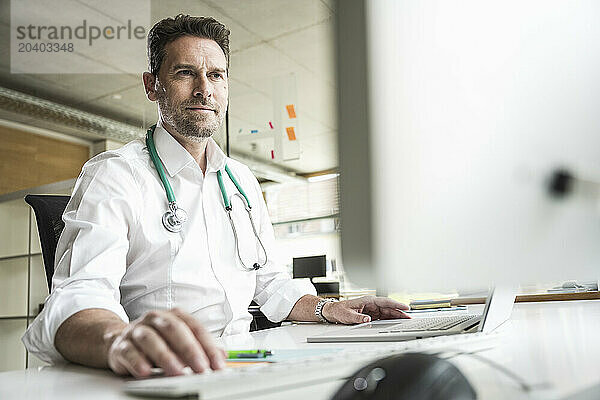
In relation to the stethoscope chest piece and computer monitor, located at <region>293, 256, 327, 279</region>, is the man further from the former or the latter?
computer monitor, located at <region>293, 256, 327, 279</region>

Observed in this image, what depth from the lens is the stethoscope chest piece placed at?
1.14m

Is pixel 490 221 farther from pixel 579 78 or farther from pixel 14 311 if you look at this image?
pixel 14 311

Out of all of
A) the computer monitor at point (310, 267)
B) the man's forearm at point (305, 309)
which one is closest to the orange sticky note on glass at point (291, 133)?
the computer monitor at point (310, 267)

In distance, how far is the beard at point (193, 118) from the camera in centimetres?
137

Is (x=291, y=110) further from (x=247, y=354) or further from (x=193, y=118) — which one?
(x=247, y=354)

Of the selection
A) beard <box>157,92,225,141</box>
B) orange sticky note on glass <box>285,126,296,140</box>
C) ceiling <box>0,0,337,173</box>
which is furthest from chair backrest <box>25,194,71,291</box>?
orange sticky note on glass <box>285,126,296,140</box>

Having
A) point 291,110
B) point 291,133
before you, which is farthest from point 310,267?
point 291,110

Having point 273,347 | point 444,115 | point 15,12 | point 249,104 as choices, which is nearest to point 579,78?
point 444,115

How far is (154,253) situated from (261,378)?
2.53 feet

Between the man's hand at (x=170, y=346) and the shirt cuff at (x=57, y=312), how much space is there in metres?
0.29

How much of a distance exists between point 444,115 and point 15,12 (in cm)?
401

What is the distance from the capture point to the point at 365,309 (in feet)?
3.99

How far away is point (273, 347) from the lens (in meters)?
0.78

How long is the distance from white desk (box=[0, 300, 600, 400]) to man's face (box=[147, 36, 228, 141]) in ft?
2.26
